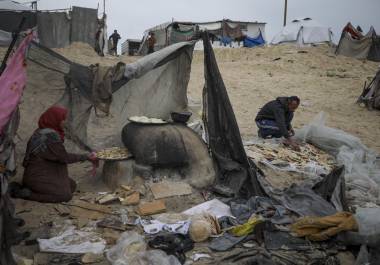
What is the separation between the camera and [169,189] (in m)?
4.78

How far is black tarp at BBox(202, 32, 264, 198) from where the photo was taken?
4918 mm

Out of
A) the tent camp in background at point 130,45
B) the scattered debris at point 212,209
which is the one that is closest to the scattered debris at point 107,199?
the scattered debris at point 212,209

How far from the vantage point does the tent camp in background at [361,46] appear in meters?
17.8

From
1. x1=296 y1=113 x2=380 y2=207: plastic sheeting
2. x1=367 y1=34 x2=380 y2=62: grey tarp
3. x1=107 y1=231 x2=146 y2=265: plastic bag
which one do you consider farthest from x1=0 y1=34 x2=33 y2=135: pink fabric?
x1=367 y1=34 x2=380 y2=62: grey tarp

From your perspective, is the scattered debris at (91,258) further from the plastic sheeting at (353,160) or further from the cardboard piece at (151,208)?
the plastic sheeting at (353,160)

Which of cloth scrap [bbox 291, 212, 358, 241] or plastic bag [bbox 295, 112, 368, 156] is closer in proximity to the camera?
cloth scrap [bbox 291, 212, 358, 241]

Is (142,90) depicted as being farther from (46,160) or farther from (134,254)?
(134,254)

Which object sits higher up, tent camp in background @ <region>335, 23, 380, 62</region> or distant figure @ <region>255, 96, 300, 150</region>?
tent camp in background @ <region>335, 23, 380, 62</region>

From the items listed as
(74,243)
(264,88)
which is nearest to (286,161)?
(74,243)

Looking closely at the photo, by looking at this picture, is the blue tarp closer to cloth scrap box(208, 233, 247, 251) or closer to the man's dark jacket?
the man's dark jacket

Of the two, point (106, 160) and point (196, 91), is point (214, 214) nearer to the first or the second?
point (106, 160)

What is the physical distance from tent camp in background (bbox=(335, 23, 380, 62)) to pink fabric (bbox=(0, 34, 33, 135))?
1671cm

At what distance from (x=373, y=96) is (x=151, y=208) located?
339 inches

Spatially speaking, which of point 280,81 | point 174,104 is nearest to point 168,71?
point 174,104
